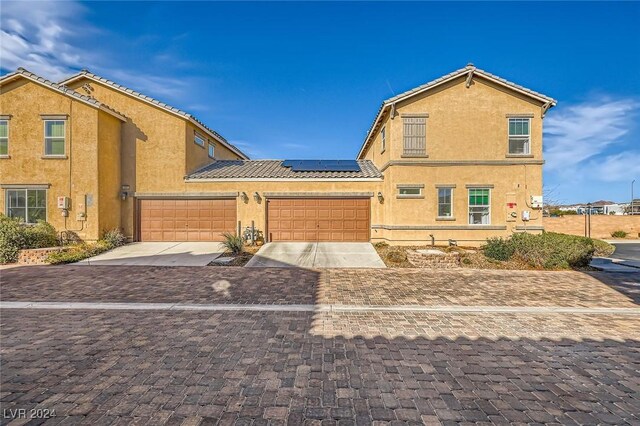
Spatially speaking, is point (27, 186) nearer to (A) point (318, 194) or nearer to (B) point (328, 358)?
(A) point (318, 194)

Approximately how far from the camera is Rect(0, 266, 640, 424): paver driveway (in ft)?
11.0

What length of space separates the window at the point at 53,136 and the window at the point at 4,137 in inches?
70.4

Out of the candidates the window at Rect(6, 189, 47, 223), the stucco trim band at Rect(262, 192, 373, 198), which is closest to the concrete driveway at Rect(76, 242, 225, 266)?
the stucco trim band at Rect(262, 192, 373, 198)

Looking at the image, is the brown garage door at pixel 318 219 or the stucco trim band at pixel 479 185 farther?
the brown garage door at pixel 318 219

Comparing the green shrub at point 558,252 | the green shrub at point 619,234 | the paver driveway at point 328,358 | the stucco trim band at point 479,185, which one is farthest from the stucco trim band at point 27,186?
the green shrub at point 619,234

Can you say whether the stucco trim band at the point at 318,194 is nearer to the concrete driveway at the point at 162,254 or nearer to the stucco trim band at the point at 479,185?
the concrete driveway at the point at 162,254

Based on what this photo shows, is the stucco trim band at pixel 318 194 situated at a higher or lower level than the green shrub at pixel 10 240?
higher

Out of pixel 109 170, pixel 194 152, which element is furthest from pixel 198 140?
pixel 109 170

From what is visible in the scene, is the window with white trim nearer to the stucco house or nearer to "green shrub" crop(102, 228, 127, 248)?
the stucco house

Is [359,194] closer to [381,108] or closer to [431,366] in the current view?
[381,108]

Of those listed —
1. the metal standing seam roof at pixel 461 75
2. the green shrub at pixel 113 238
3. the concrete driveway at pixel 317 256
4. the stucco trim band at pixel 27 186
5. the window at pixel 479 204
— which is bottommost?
the concrete driveway at pixel 317 256

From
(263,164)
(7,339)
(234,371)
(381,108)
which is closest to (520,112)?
(381,108)

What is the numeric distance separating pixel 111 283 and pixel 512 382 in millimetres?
9803

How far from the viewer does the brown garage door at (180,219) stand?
52.7 ft
